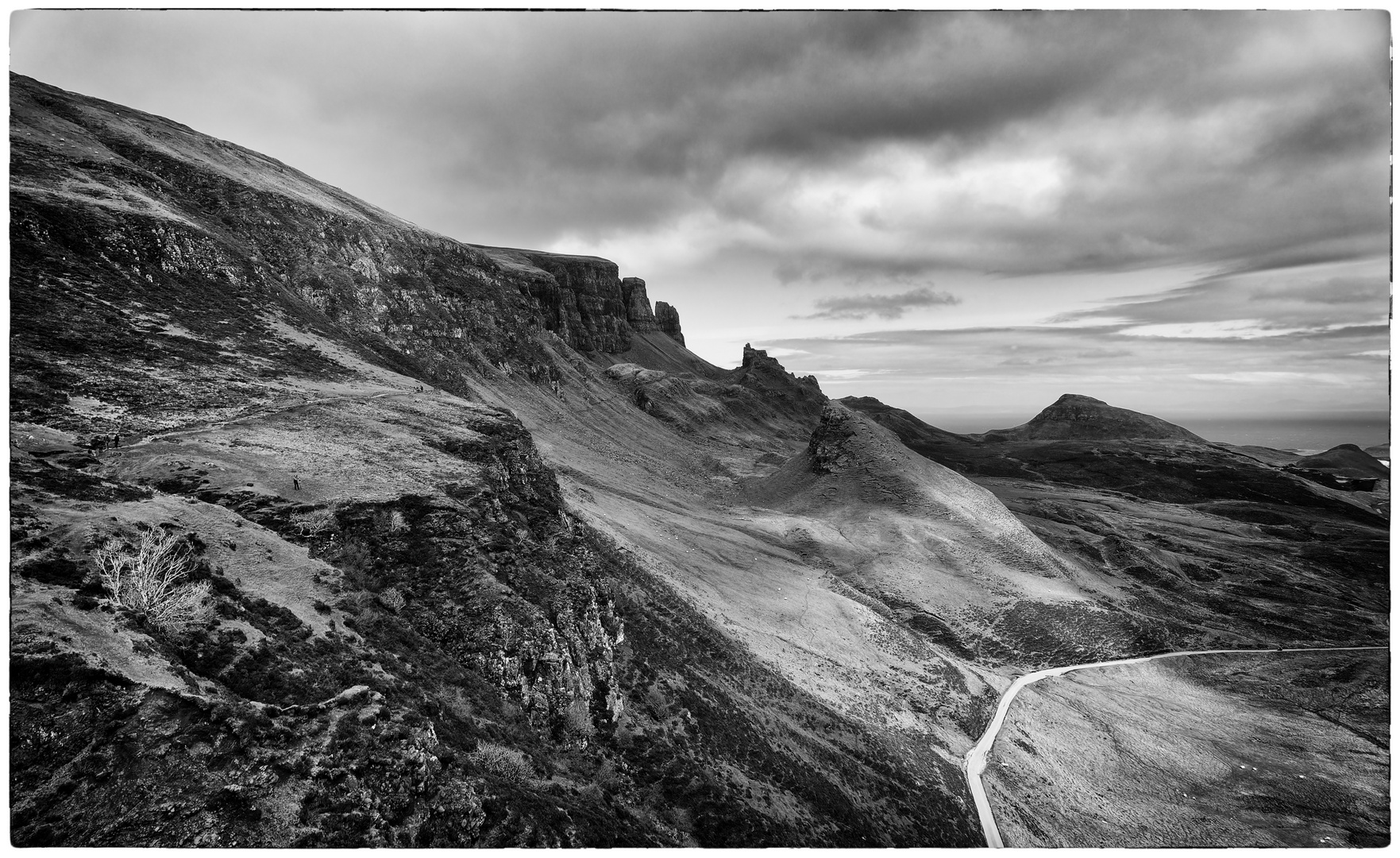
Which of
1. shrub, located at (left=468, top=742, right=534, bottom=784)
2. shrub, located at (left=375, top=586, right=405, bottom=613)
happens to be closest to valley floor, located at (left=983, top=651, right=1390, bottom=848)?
shrub, located at (left=468, top=742, right=534, bottom=784)

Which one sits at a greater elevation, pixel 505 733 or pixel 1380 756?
pixel 505 733

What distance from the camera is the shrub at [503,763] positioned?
11.9 metres

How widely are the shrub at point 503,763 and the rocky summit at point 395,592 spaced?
0.24 feet

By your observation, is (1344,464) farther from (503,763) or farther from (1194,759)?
(503,763)

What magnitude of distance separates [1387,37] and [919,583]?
48146 millimetres

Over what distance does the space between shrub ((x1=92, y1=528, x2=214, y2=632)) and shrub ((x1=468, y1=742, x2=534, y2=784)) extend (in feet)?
18.9

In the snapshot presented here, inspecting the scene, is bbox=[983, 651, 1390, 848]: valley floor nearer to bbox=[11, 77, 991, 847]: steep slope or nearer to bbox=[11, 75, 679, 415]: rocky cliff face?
bbox=[11, 77, 991, 847]: steep slope

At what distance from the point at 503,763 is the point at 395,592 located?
565cm

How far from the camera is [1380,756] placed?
126 ft

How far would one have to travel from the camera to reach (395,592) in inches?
599

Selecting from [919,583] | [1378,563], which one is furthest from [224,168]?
[1378,563]

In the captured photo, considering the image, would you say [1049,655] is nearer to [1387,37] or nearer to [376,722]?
[1387,37]

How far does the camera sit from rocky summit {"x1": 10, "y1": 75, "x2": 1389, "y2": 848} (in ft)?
28.8

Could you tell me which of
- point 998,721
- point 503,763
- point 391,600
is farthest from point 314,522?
point 998,721
